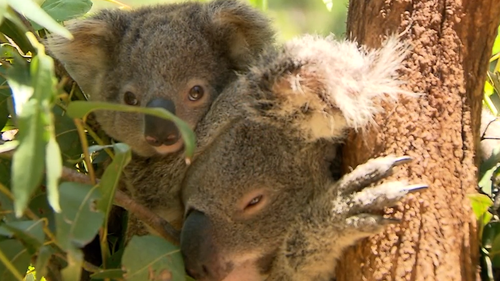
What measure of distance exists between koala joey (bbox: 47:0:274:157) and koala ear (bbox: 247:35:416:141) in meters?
0.40

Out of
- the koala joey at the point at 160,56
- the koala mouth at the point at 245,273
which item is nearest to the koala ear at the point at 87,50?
the koala joey at the point at 160,56

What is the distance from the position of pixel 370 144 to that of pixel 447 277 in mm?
351

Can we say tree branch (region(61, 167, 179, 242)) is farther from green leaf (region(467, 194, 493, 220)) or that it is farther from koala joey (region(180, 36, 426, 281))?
green leaf (region(467, 194, 493, 220))

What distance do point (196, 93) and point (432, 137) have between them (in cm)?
78

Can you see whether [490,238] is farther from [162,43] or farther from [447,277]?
[162,43]

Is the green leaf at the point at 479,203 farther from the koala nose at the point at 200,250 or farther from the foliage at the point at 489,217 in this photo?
the koala nose at the point at 200,250

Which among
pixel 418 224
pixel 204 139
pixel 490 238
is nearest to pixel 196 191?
pixel 204 139

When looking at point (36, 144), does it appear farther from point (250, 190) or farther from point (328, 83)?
point (250, 190)

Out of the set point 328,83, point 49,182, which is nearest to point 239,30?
point 328,83

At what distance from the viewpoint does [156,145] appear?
1.91 m

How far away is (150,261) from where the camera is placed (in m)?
1.53

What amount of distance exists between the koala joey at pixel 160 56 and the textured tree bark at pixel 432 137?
0.56 metres

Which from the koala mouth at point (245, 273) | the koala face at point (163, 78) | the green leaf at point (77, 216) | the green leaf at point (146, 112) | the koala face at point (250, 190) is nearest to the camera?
the green leaf at point (146, 112)

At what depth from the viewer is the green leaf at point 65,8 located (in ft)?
6.63
